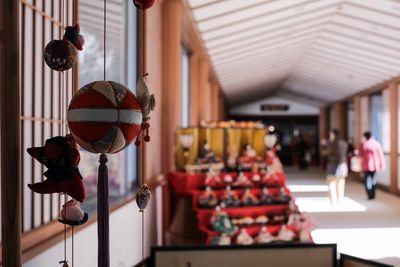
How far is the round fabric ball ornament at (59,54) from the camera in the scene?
3.62ft

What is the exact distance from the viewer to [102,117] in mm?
1053

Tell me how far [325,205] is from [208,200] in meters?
3.74

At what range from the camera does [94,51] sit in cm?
321

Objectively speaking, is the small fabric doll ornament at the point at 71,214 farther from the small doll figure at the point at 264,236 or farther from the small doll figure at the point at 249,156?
the small doll figure at the point at 249,156

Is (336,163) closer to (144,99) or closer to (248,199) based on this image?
(248,199)

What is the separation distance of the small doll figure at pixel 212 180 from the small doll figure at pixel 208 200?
0.67 feet

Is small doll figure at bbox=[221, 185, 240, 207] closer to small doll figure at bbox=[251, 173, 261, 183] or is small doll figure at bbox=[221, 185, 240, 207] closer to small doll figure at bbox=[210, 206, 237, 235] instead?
small doll figure at bbox=[210, 206, 237, 235]

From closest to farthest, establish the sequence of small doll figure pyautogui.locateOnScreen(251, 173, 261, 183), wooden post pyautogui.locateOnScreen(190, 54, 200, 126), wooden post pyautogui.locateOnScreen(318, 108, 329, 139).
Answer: small doll figure pyautogui.locateOnScreen(251, 173, 261, 183) → wooden post pyautogui.locateOnScreen(190, 54, 200, 126) → wooden post pyautogui.locateOnScreen(318, 108, 329, 139)

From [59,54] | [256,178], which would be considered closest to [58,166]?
[59,54]

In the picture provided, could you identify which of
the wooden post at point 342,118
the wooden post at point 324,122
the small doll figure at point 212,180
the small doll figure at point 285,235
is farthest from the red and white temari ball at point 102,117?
the wooden post at point 324,122

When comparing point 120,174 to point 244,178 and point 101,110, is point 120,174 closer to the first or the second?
point 244,178

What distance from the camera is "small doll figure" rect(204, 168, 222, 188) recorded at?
507cm

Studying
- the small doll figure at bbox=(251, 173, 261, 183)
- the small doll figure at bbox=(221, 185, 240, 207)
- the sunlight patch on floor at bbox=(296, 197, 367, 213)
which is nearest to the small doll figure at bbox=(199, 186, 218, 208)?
the small doll figure at bbox=(221, 185, 240, 207)

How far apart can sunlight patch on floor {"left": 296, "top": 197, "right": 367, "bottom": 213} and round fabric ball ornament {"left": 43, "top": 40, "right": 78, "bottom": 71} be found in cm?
664
